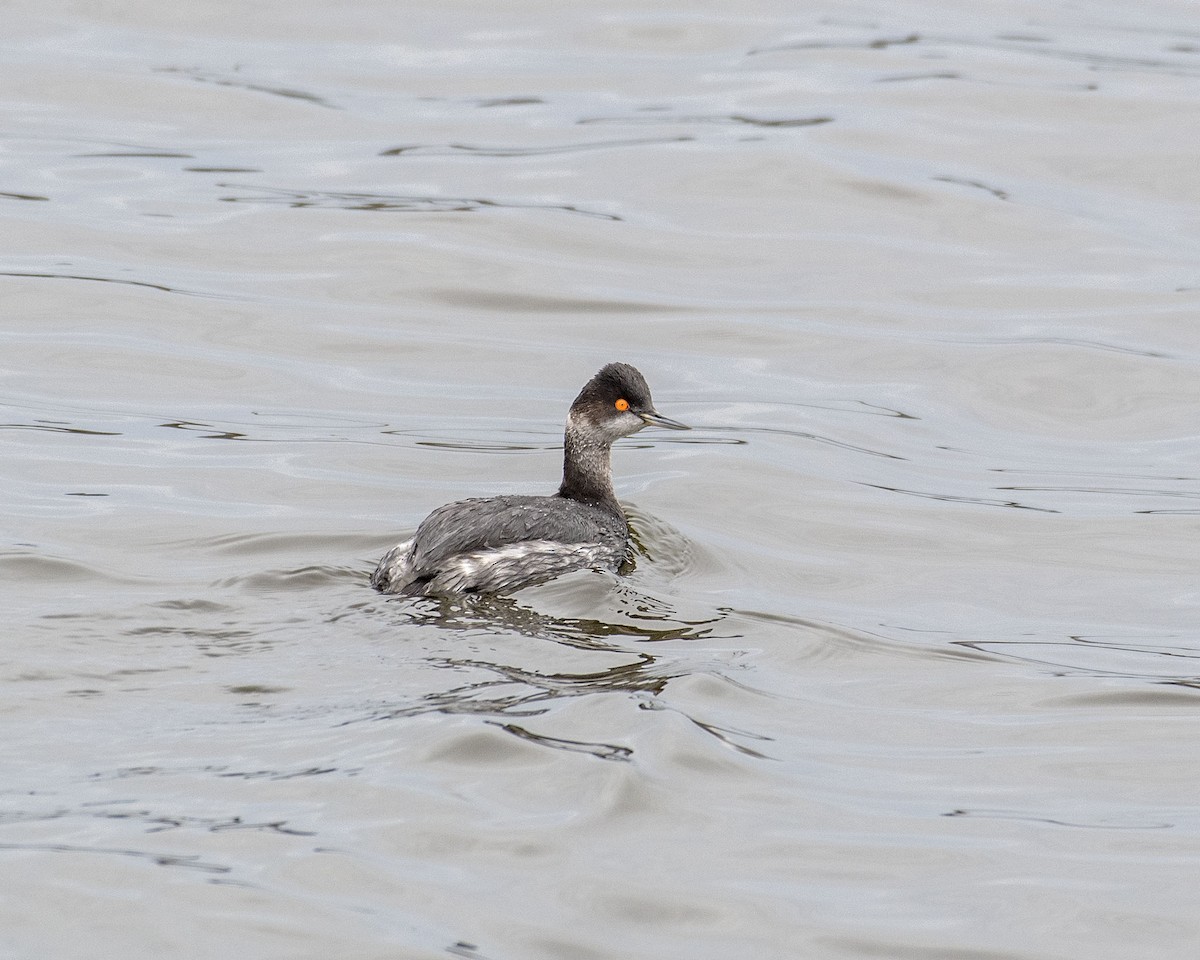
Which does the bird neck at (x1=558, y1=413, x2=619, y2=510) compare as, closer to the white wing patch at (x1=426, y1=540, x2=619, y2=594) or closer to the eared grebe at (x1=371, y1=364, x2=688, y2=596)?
the eared grebe at (x1=371, y1=364, x2=688, y2=596)

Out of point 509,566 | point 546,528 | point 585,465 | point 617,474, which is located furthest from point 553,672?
point 617,474

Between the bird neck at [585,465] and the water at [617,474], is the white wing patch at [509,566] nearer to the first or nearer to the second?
the water at [617,474]

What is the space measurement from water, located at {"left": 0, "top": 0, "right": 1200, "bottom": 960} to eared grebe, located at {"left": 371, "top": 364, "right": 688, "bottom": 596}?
0.22 meters

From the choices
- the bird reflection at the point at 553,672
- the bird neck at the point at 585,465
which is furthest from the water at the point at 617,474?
the bird neck at the point at 585,465

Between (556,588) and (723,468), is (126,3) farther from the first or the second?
(556,588)

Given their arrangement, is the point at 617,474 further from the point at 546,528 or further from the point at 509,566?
the point at 509,566

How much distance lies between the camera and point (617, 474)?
1198 centimetres

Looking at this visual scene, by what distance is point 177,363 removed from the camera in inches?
536

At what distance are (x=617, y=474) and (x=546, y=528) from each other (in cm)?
271

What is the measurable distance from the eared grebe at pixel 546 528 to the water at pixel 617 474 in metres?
0.22

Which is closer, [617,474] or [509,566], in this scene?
[509,566]

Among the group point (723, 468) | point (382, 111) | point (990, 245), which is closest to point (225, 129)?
point (382, 111)

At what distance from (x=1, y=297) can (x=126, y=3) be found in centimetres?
953

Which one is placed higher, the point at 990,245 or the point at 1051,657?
the point at 990,245
